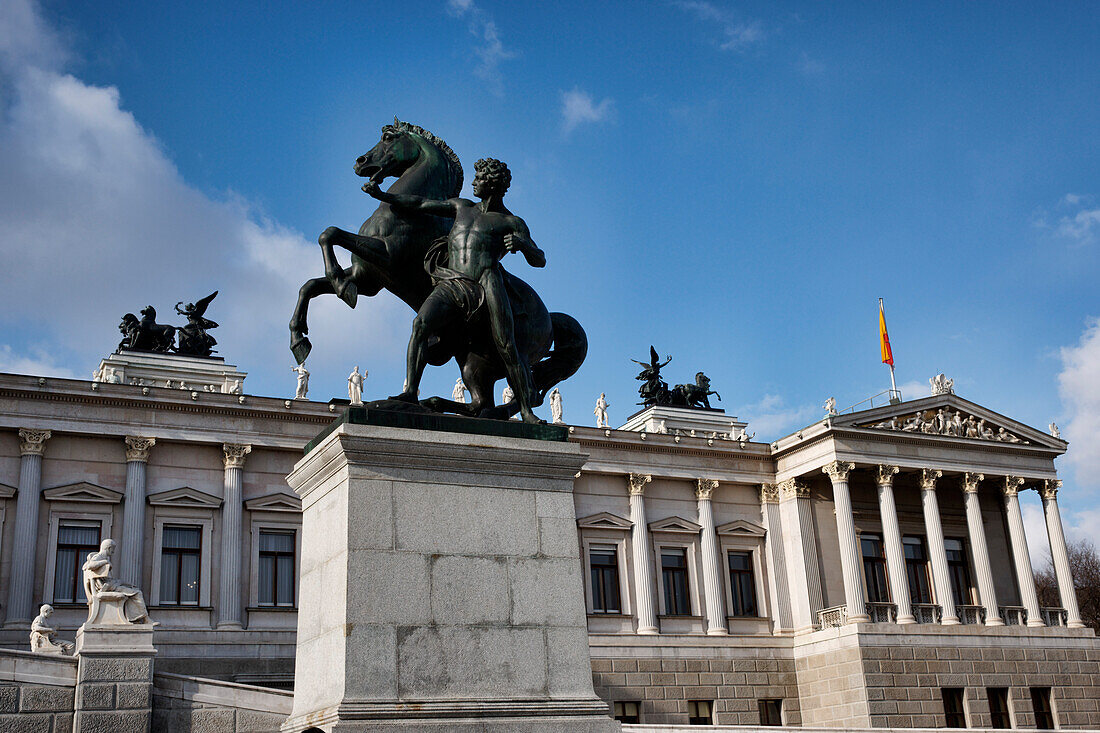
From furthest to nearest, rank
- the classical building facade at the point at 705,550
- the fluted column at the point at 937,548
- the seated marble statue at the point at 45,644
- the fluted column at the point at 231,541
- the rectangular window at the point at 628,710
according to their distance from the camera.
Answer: the fluted column at the point at 937,548, the rectangular window at the point at 628,710, the fluted column at the point at 231,541, the classical building facade at the point at 705,550, the seated marble statue at the point at 45,644

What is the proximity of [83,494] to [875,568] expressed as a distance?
96.0 ft

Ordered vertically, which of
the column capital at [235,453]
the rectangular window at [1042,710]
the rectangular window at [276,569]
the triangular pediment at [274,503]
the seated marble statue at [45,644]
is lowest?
the rectangular window at [1042,710]

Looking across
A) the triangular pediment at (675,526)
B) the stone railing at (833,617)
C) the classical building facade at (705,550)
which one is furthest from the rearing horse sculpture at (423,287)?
the stone railing at (833,617)

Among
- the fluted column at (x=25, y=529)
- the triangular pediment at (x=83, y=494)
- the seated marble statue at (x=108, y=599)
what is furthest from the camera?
the triangular pediment at (x=83, y=494)

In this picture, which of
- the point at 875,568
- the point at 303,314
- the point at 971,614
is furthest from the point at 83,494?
the point at 971,614

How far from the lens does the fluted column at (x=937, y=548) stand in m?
42.7

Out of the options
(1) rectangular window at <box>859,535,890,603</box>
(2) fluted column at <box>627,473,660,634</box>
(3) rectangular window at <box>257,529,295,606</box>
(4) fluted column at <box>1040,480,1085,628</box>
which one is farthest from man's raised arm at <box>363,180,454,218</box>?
(4) fluted column at <box>1040,480,1085,628</box>

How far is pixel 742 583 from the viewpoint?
44062 millimetres

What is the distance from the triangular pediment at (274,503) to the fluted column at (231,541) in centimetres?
45

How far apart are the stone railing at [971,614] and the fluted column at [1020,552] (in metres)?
2.12

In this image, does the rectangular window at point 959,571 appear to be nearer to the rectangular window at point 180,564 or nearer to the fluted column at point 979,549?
the fluted column at point 979,549

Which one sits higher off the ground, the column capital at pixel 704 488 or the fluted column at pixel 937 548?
the column capital at pixel 704 488

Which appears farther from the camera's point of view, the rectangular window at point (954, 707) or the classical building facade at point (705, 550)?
the rectangular window at point (954, 707)

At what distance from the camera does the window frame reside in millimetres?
33625
